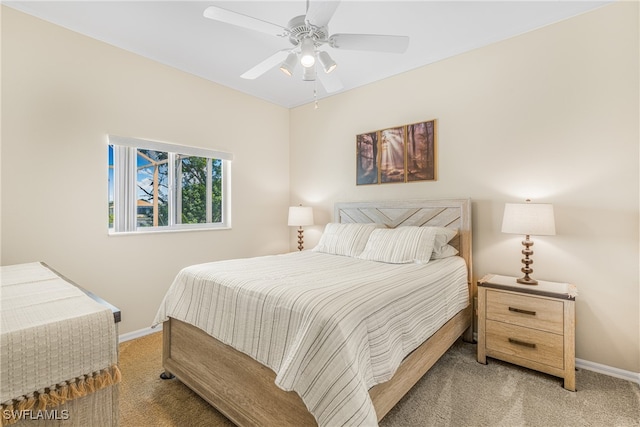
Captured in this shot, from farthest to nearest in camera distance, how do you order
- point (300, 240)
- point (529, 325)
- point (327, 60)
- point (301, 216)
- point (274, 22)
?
point (300, 240) < point (301, 216) < point (274, 22) < point (529, 325) < point (327, 60)

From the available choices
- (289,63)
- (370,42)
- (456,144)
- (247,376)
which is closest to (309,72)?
(289,63)

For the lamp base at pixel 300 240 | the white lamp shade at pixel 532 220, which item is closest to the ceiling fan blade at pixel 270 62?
the white lamp shade at pixel 532 220

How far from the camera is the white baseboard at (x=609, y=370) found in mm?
2082

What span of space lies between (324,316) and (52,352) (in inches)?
36.0

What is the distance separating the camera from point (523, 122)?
99.4 inches

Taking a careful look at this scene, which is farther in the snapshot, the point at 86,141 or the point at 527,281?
the point at 86,141

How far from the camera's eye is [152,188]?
3.09m

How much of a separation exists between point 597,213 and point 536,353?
1.16 m

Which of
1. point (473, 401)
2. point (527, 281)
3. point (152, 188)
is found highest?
point (152, 188)

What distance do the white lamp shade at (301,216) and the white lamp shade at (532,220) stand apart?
7.36 feet

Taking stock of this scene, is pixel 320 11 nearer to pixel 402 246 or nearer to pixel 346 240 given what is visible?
pixel 402 246

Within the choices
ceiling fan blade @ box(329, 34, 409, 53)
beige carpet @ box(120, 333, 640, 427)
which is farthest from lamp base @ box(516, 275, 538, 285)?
ceiling fan blade @ box(329, 34, 409, 53)

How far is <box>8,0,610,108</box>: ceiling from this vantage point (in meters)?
2.22

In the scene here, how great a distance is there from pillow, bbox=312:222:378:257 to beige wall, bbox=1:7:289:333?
134 centimetres
